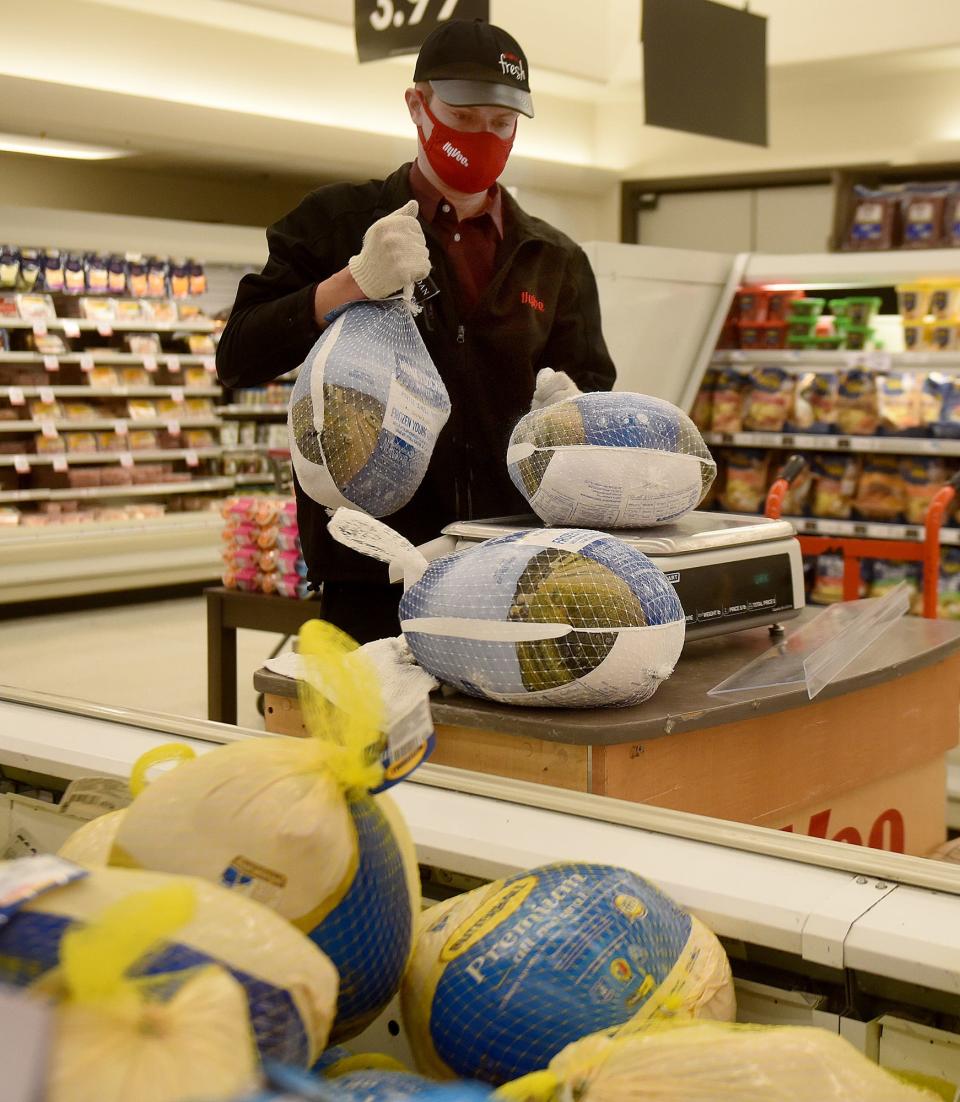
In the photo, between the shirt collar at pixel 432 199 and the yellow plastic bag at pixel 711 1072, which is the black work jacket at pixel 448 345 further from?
the yellow plastic bag at pixel 711 1072

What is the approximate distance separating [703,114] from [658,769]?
3629 mm

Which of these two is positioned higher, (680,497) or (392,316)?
(392,316)

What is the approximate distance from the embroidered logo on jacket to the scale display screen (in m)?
0.77

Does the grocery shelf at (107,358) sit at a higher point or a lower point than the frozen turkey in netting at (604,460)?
higher

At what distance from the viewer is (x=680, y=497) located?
6.38 feet

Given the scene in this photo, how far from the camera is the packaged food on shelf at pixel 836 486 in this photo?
230 inches

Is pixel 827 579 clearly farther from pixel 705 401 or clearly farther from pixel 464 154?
pixel 464 154

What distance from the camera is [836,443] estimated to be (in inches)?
224

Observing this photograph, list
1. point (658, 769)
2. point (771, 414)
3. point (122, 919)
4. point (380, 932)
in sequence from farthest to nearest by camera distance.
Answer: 1. point (771, 414)
2. point (658, 769)
3. point (380, 932)
4. point (122, 919)

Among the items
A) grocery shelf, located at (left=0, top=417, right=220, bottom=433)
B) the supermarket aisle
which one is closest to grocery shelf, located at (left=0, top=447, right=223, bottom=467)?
grocery shelf, located at (left=0, top=417, right=220, bottom=433)

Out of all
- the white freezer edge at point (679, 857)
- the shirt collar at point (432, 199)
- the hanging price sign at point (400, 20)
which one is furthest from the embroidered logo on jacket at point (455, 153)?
the hanging price sign at point (400, 20)

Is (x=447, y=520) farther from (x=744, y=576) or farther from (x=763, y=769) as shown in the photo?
(x=763, y=769)

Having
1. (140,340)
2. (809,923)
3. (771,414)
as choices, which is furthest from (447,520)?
(140,340)

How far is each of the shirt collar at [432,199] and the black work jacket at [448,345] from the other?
0.8 inches
